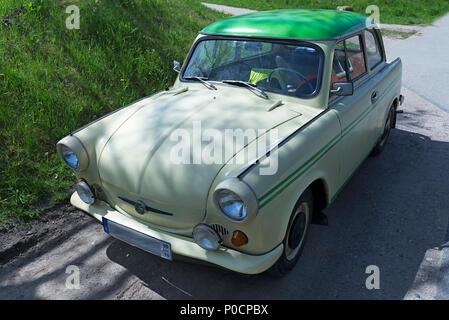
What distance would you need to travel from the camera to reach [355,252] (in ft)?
11.0

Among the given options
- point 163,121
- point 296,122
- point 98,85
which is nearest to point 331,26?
point 296,122

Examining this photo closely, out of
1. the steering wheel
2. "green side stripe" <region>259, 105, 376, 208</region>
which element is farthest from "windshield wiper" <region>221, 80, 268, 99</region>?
"green side stripe" <region>259, 105, 376, 208</region>

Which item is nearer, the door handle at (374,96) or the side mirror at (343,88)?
the side mirror at (343,88)

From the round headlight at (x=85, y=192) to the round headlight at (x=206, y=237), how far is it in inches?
37.3

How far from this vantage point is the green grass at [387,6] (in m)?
15.7

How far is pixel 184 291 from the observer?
2.95 metres

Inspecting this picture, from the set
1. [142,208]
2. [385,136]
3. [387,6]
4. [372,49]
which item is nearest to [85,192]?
[142,208]

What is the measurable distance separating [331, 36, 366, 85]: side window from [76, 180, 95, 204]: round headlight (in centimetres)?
218

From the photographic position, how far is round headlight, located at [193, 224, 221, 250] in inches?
99.0

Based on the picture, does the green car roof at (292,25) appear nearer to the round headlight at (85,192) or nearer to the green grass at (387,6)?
the round headlight at (85,192)

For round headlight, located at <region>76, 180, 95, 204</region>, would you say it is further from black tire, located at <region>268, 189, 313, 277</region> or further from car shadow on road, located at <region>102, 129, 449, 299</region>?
black tire, located at <region>268, 189, 313, 277</region>

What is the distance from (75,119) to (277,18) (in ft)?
9.05

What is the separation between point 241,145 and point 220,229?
2.02ft

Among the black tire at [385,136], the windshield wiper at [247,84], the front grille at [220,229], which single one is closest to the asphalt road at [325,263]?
the front grille at [220,229]
